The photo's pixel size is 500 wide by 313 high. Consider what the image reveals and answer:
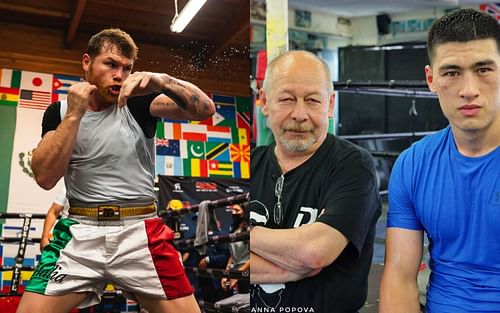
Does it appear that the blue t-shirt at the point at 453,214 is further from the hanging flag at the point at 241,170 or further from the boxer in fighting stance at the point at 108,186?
the boxer in fighting stance at the point at 108,186

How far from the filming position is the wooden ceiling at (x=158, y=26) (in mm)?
1381

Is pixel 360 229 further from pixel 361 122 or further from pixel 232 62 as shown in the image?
pixel 232 62

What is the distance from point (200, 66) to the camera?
5.01ft

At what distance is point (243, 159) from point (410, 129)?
546mm

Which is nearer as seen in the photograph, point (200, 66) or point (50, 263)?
point (50, 263)

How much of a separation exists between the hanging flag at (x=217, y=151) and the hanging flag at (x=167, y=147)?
0.08 m

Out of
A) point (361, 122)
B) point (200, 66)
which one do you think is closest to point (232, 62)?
point (200, 66)

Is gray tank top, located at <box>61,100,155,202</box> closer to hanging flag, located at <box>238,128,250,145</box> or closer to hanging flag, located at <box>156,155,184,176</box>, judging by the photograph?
hanging flag, located at <box>156,155,184,176</box>

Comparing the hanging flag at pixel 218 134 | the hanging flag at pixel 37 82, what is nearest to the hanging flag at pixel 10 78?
the hanging flag at pixel 37 82

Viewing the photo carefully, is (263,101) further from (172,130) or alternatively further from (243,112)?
(172,130)

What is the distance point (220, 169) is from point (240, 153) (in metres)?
0.07

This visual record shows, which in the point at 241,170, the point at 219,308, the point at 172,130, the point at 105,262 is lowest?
the point at 219,308

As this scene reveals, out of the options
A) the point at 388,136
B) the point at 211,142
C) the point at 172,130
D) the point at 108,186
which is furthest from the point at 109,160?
Answer: the point at 388,136

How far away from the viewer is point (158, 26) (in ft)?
4.89
